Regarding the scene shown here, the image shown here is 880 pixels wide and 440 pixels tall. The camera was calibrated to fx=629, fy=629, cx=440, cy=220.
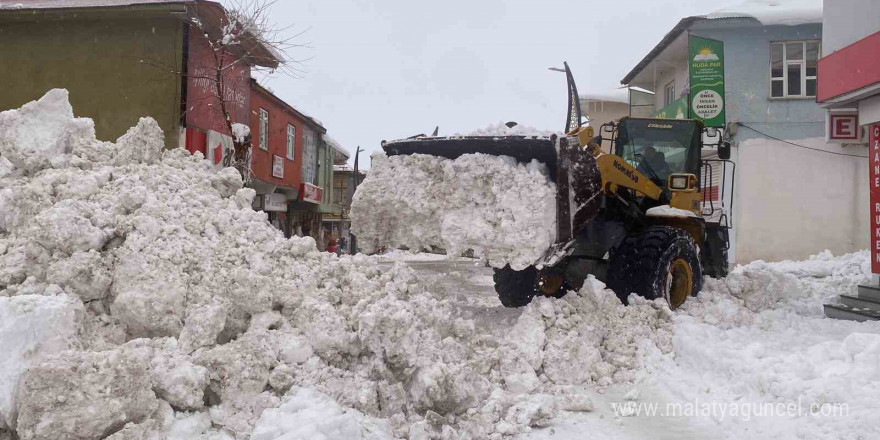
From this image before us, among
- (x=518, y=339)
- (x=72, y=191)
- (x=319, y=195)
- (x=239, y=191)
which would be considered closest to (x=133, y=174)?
(x=72, y=191)

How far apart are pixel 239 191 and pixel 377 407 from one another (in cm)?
283

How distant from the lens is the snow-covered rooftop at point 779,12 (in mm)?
16345

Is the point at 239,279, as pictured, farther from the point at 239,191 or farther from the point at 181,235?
the point at 239,191

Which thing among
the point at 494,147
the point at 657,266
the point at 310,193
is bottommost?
the point at 657,266

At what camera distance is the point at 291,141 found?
2255 centimetres

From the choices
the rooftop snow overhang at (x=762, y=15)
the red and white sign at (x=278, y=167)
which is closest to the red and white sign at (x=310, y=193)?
the red and white sign at (x=278, y=167)

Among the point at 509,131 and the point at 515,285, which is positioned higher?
the point at 509,131

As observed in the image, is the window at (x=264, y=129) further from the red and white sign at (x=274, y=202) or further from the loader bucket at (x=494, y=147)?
the loader bucket at (x=494, y=147)

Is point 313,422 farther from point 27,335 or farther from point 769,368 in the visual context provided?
point 769,368

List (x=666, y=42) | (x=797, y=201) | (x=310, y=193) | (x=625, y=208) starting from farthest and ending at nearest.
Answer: (x=310, y=193), (x=666, y=42), (x=797, y=201), (x=625, y=208)

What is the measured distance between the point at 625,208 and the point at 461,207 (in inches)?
91.4

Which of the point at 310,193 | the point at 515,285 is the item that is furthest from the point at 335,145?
the point at 515,285

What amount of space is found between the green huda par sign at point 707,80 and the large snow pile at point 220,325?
1167cm

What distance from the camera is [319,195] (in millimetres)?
25750
